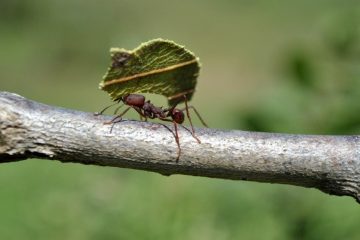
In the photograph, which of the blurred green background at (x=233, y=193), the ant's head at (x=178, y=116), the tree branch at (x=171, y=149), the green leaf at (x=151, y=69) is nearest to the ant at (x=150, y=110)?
the ant's head at (x=178, y=116)

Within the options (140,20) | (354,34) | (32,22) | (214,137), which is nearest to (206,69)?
(140,20)

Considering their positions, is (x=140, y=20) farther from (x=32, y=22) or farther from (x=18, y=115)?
(x=18, y=115)

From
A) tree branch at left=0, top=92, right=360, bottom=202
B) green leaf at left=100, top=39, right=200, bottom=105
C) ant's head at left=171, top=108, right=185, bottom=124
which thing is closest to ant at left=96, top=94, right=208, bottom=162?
ant's head at left=171, top=108, right=185, bottom=124

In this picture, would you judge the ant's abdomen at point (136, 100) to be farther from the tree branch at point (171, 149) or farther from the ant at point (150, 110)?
the tree branch at point (171, 149)

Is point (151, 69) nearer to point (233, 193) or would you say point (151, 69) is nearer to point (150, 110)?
point (150, 110)

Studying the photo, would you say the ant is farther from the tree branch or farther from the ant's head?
the tree branch

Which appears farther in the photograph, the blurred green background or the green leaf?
the blurred green background
